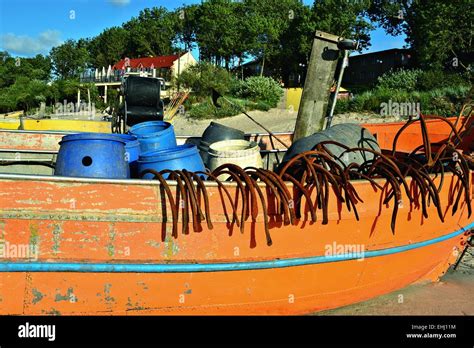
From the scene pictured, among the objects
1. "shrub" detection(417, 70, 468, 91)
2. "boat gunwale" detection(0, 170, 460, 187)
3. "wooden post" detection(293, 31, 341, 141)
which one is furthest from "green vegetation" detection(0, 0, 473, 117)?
"boat gunwale" detection(0, 170, 460, 187)

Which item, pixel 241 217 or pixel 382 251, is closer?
pixel 241 217

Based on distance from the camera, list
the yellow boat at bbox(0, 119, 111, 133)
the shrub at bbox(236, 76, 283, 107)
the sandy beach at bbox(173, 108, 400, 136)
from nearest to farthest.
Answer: the yellow boat at bbox(0, 119, 111, 133) → the sandy beach at bbox(173, 108, 400, 136) → the shrub at bbox(236, 76, 283, 107)

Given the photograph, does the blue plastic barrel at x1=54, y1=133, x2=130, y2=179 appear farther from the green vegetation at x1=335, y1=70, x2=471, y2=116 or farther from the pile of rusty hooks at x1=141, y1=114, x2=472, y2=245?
the green vegetation at x1=335, y1=70, x2=471, y2=116

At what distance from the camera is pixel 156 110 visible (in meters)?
7.33

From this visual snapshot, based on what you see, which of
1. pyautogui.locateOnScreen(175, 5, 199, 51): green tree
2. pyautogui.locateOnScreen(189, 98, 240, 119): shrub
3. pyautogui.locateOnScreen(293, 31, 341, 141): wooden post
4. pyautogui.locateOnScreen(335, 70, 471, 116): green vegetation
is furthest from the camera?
pyautogui.locateOnScreen(175, 5, 199, 51): green tree

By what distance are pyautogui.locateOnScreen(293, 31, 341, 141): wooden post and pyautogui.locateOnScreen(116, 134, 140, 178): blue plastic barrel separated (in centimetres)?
277

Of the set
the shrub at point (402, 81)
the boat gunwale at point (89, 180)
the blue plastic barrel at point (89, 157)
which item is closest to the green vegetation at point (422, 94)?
the shrub at point (402, 81)

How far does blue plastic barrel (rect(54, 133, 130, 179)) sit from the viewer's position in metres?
3.86

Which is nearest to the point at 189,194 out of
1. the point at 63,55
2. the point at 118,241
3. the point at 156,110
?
the point at 118,241

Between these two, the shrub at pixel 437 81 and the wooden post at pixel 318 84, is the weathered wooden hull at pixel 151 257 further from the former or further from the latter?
the shrub at pixel 437 81

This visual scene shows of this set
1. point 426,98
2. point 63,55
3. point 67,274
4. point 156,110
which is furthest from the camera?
point 63,55

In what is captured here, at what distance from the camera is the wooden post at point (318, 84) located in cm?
637

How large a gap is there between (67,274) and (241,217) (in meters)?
1.43
